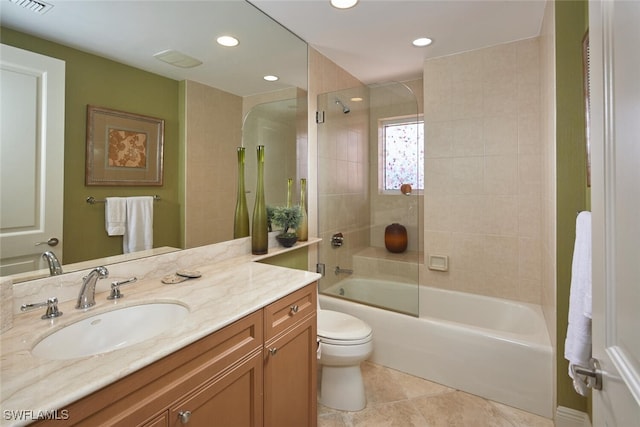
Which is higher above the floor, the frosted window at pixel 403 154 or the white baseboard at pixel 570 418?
the frosted window at pixel 403 154

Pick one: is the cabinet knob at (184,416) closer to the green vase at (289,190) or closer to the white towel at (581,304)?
the white towel at (581,304)

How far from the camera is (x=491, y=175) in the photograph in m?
2.56

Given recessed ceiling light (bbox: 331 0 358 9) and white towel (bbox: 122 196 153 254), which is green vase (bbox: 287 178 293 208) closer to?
white towel (bbox: 122 196 153 254)

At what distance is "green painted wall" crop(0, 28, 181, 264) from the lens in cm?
115

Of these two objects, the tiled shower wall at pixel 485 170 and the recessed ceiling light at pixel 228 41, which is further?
the tiled shower wall at pixel 485 170

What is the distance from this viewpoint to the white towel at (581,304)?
3.37 feet

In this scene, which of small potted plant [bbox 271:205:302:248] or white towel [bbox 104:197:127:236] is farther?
small potted plant [bbox 271:205:302:248]

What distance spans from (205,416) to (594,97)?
1330 mm

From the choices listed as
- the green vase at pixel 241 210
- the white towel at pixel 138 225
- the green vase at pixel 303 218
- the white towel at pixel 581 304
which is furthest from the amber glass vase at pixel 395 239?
the white towel at pixel 138 225

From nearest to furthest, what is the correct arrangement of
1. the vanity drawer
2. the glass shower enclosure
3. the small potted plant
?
the vanity drawer → the small potted plant → the glass shower enclosure

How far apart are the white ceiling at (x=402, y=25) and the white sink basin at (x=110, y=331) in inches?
70.5

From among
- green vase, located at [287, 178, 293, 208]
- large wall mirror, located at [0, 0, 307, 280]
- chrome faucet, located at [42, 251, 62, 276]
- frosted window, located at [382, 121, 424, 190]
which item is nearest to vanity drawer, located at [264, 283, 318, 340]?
large wall mirror, located at [0, 0, 307, 280]

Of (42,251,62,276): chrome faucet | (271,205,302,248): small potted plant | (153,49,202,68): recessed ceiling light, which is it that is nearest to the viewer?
(42,251,62,276): chrome faucet

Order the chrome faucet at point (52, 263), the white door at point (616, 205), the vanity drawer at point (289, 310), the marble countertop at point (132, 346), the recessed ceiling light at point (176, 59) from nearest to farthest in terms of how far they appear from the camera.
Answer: the white door at point (616, 205), the marble countertop at point (132, 346), the chrome faucet at point (52, 263), the vanity drawer at point (289, 310), the recessed ceiling light at point (176, 59)
